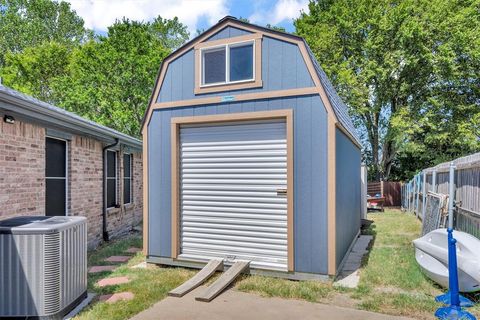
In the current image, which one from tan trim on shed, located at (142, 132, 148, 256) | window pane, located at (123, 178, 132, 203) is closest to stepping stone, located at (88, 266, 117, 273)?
tan trim on shed, located at (142, 132, 148, 256)

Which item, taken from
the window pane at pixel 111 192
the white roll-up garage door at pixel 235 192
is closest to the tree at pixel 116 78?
the window pane at pixel 111 192

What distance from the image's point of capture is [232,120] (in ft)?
19.5

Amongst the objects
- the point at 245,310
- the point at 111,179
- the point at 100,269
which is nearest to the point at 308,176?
the point at 245,310

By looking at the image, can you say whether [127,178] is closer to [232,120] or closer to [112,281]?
[112,281]

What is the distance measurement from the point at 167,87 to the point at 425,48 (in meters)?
17.6

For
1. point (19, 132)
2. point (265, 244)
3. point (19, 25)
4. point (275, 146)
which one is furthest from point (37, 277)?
point (19, 25)

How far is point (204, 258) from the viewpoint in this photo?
20.2 ft

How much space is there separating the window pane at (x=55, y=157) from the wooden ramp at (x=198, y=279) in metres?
3.53

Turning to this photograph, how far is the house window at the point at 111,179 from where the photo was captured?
30.5 ft

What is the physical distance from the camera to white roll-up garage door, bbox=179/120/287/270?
5.72 m

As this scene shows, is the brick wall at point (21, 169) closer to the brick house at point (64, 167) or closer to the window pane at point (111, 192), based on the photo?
the brick house at point (64, 167)

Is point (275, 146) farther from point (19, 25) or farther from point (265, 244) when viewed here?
point (19, 25)

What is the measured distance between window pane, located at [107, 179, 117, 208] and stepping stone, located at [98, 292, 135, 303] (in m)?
4.83

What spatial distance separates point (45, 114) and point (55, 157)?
1.22 meters
